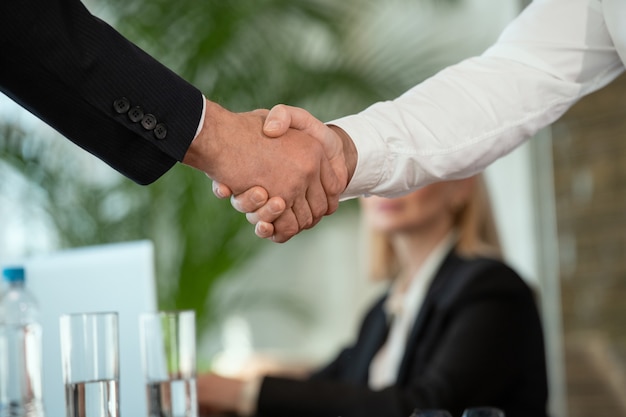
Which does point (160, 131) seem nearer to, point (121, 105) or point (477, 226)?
point (121, 105)

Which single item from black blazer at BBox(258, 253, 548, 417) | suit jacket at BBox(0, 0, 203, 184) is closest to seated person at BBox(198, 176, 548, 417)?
black blazer at BBox(258, 253, 548, 417)

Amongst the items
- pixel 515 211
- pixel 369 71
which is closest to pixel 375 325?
pixel 369 71

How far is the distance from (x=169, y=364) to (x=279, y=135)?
0.39 m

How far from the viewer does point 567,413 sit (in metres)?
3.86

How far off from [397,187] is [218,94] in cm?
189

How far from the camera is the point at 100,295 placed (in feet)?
5.45

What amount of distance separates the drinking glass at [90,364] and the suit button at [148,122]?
280 millimetres

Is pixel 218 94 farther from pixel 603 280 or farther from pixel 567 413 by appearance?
pixel 567 413

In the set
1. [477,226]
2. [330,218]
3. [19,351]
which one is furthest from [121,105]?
[330,218]

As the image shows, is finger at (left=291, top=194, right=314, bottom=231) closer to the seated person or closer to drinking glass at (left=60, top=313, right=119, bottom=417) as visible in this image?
drinking glass at (left=60, top=313, right=119, bottom=417)

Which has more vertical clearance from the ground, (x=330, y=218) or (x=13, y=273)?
(x=330, y=218)

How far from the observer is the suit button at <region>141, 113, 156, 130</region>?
4.55 ft

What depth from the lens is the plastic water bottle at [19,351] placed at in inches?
62.9

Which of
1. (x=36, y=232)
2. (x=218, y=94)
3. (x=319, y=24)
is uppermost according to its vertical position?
(x=319, y=24)
